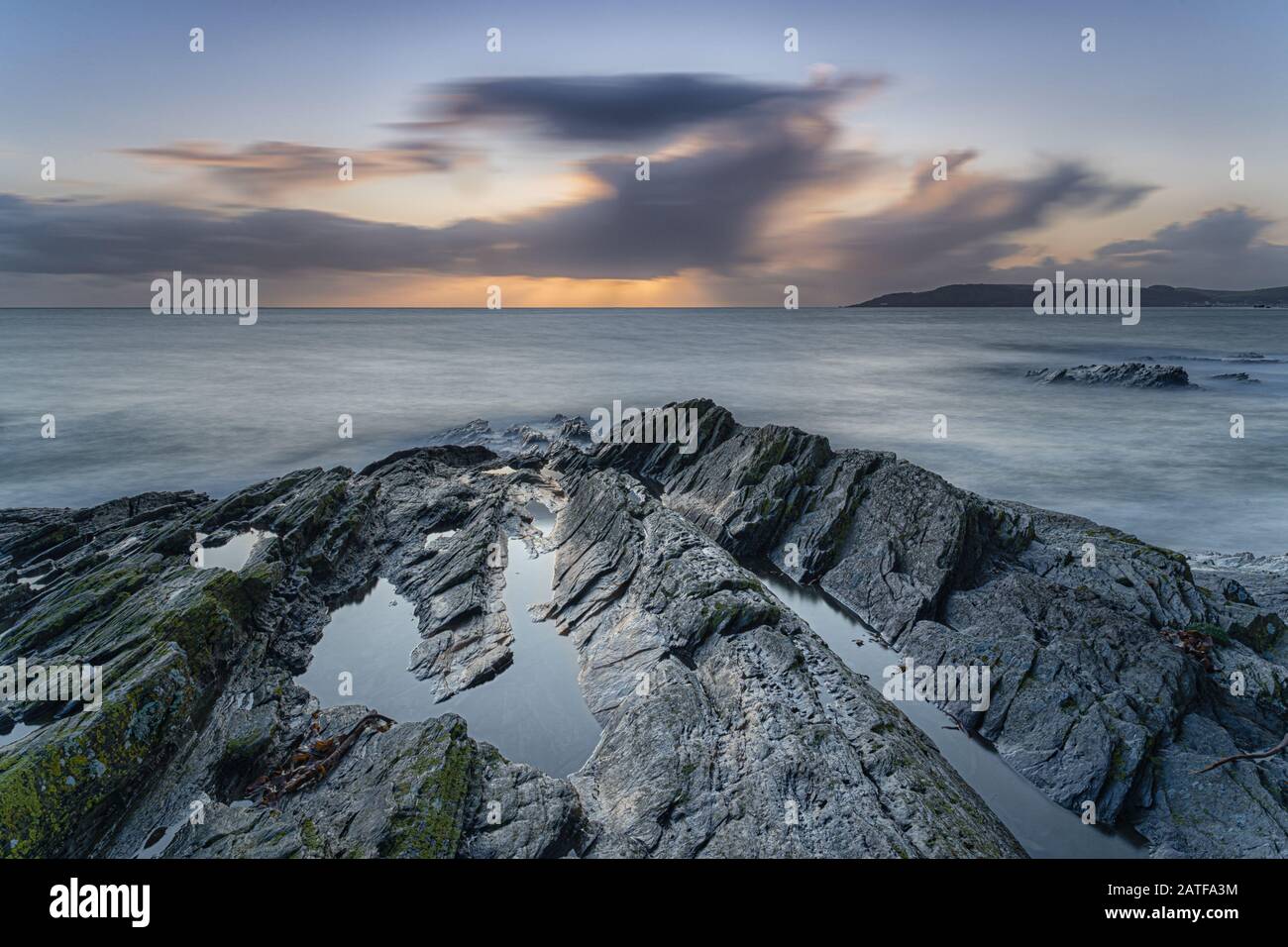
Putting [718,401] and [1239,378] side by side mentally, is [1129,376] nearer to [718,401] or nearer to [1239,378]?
[1239,378]

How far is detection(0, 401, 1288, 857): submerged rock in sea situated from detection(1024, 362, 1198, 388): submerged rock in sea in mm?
54373

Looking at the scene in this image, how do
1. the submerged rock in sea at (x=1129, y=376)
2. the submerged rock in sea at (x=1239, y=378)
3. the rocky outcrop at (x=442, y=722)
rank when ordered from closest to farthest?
1. the rocky outcrop at (x=442, y=722)
2. the submerged rock in sea at (x=1129, y=376)
3. the submerged rock in sea at (x=1239, y=378)

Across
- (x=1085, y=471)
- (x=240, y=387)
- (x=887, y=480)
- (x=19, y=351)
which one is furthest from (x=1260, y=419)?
(x=19, y=351)

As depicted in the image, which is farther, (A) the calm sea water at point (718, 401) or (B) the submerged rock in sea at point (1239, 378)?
(B) the submerged rock in sea at point (1239, 378)

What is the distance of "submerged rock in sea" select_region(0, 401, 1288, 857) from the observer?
848 centimetres

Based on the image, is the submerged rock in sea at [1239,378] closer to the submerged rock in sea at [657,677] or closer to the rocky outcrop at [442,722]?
the submerged rock in sea at [657,677]

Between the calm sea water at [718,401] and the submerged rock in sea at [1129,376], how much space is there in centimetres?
266

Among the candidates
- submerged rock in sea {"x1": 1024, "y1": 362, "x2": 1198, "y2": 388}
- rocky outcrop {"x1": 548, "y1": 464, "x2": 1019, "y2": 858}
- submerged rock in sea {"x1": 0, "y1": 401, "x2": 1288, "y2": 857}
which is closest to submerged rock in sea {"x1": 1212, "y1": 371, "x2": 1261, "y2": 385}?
submerged rock in sea {"x1": 1024, "y1": 362, "x2": 1198, "y2": 388}

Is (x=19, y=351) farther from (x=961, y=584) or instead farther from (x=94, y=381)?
(x=961, y=584)

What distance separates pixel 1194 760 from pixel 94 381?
3560 inches

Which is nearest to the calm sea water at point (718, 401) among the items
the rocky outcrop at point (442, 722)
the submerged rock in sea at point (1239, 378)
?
the submerged rock in sea at point (1239, 378)

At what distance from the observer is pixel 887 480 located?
20516mm

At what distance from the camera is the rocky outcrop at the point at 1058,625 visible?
10.4 metres

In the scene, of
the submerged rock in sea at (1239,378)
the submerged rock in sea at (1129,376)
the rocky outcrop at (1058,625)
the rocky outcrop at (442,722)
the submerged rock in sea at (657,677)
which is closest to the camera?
the rocky outcrop at (442,722)
